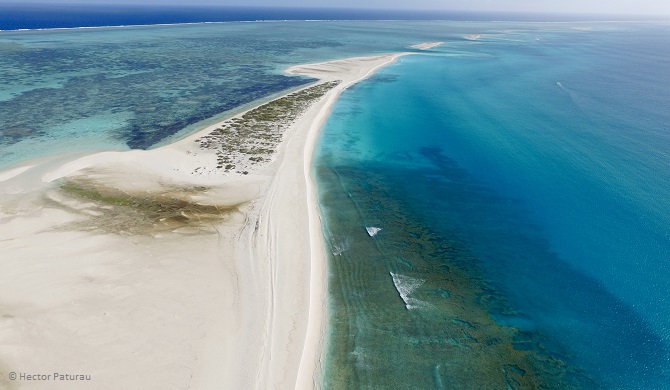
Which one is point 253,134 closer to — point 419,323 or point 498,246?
point 498,246

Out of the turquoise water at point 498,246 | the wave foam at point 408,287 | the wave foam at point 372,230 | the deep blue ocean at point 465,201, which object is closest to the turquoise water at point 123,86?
the deep blue ocean at point 465,201

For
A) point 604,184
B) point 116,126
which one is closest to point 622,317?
point 604,184

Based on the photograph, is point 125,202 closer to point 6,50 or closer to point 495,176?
point 495,176

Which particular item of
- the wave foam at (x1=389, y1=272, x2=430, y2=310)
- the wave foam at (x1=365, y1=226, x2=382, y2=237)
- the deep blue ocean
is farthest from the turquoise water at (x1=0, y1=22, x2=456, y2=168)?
the wave foam at (x1=389, y1=272, x2=430, y2=310)

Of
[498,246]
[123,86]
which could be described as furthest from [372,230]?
[123,86]

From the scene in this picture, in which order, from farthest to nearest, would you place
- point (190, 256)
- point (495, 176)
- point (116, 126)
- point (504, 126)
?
point (504, 126)
point (116, 126)
point (495, 176)
point (190, 256)

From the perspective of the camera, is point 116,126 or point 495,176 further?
point 116,126
